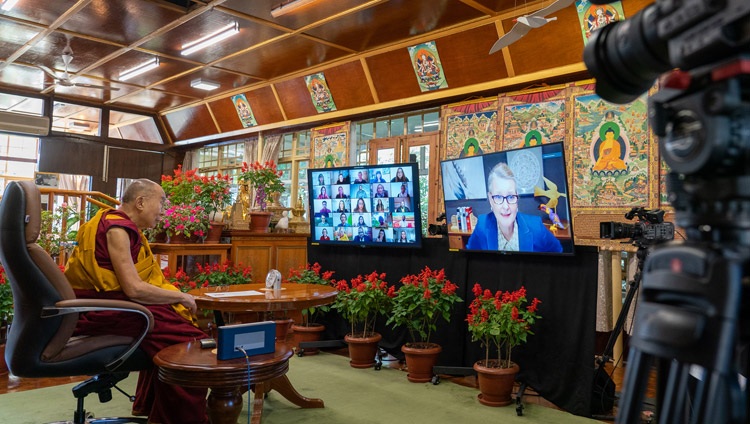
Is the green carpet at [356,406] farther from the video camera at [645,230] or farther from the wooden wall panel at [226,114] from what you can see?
the wooden wall panel at [226,114]

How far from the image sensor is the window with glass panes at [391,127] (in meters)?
6.34

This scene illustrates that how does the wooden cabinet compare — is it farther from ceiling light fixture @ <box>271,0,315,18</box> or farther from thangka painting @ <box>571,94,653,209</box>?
thangka painting @ <box>571,94,653,209</box>

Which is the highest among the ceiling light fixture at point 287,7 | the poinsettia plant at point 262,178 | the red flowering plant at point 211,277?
the ceiling light fixture at point 287,7

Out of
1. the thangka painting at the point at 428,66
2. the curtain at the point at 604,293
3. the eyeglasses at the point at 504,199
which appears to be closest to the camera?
the eyeglasses at the point at 504,199

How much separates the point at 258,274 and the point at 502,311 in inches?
116

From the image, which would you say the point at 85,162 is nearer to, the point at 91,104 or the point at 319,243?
the point at 91,104

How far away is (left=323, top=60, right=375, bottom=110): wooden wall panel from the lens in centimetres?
643

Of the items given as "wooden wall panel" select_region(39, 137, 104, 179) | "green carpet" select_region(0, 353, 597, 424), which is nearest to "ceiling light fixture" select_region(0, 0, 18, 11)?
"green carpet" select_region(0, 353, 597, 424)

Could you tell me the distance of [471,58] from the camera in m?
5.39

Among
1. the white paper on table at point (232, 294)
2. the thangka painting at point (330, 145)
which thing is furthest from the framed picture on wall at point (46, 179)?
the white paper on table at point (232, 294)

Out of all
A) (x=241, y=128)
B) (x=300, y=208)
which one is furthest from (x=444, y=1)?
(x=241, y=128)

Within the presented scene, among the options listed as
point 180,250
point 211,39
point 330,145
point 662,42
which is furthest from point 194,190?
point 662,42

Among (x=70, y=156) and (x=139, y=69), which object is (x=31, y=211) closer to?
(x=139, y=69)

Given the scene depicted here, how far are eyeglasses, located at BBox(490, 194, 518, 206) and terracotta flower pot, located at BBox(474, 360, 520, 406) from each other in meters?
1.04
